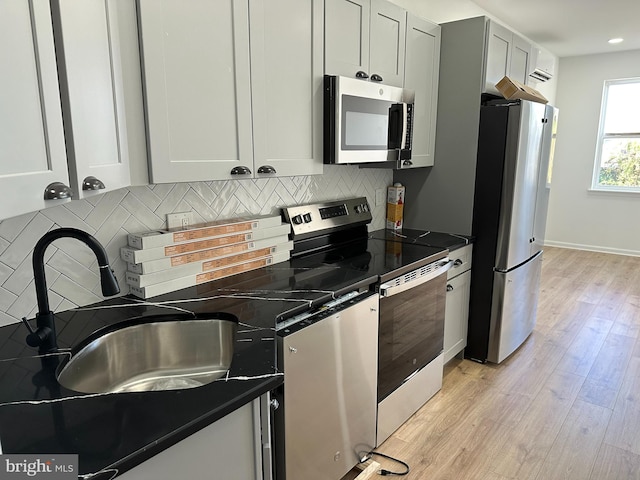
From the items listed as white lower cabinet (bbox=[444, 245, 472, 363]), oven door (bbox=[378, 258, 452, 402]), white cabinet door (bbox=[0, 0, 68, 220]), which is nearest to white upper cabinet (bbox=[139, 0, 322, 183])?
white cabinet door (bbox=[0, 0, 68, 220])

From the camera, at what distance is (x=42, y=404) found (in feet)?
3.30

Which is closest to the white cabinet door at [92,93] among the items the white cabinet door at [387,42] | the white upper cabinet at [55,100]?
the white upper cabinet at [55,100]

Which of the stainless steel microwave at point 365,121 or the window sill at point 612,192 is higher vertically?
the stainless steel microwave at point 365,121

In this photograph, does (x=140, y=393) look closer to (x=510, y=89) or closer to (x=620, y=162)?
(x=510, y=89)

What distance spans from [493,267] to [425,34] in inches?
60.3

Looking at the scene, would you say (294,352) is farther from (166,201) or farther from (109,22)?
(109,22)

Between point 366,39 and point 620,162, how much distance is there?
533 centimetres

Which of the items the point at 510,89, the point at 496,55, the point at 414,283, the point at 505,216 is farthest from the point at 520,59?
the point at 414,283

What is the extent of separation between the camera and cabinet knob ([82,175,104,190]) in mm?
1117

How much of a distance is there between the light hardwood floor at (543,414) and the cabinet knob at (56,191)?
1827 mm

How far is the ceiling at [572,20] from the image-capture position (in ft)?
12.9

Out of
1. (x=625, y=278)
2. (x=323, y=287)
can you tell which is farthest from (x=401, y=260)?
(x=625, y=278)

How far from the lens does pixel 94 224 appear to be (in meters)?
1.64

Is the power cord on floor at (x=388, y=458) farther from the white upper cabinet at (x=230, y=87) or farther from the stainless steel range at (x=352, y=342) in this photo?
the white upper cabinet at (x=230, y=87)
